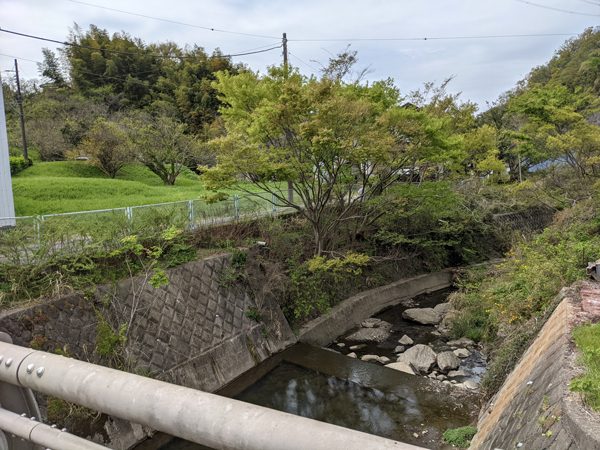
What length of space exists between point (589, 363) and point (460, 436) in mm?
3665

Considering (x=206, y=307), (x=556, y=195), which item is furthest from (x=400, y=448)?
(x=556, y=195)

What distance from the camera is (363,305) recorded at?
562 inches

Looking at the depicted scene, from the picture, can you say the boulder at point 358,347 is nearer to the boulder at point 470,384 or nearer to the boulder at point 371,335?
the boulder at point 371,335

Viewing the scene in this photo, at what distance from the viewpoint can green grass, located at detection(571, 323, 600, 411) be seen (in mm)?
2848

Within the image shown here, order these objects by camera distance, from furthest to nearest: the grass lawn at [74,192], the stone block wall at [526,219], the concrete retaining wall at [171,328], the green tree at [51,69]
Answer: the green tree at [51,69] < the stone block wall at [526,219] < the grass lawn at [74,192] < the concrete retaining wall at [171,328]

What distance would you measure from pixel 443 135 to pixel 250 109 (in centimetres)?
685

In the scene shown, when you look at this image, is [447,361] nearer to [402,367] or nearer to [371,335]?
[402,367]

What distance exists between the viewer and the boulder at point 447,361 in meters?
9.61

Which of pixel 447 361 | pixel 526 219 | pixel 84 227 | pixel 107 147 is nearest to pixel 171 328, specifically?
pixel 84 227

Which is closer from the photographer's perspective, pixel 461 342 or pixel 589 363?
pixel 589 363

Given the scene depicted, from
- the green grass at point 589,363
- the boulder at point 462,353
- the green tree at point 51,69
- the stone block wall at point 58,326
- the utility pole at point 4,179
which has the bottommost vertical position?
the boulder at point 462,353

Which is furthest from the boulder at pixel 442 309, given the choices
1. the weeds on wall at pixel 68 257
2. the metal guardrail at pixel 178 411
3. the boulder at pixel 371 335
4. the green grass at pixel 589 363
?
the metal guardrail at pixel 178 411

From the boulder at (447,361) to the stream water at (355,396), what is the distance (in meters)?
0.45

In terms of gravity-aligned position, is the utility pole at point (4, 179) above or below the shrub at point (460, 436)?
above
